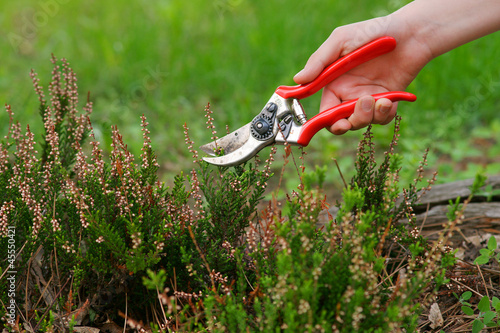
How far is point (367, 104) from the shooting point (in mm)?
2271

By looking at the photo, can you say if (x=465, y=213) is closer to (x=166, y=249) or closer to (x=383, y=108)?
(x=383, y=108)

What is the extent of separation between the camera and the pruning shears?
2.32 m

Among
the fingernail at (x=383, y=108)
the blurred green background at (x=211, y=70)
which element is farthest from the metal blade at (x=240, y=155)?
the blurred green background at (x=211, y=70)

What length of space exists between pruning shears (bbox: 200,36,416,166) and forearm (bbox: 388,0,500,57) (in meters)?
0.24

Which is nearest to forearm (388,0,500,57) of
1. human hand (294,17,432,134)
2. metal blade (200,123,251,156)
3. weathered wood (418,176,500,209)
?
human hand (294,17,432,134)

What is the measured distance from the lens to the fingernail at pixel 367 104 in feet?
7.45

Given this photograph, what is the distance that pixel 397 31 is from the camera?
104 inches

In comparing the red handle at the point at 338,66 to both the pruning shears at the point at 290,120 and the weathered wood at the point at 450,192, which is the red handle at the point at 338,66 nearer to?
the pruning shears at the point at 290,120

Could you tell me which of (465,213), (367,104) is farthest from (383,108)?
(465,213)

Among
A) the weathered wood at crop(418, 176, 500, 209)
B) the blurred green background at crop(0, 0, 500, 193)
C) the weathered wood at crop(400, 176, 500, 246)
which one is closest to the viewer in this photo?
the weathered wood at crop(400, 176, 500, 246)

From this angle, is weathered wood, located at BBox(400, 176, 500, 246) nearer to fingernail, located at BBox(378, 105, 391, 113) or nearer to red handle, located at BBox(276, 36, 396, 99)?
fingernail, located at BBox(378, 105, 391, 113)

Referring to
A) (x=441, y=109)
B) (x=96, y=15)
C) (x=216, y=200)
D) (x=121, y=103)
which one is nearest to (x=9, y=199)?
(x=216, y=200)

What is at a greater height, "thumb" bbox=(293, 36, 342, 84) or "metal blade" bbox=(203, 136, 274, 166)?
"thumb" bbox=(293, 36, 342, 84)

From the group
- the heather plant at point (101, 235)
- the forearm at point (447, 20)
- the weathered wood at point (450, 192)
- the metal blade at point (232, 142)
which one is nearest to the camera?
the heather plant at point (101, 235)
